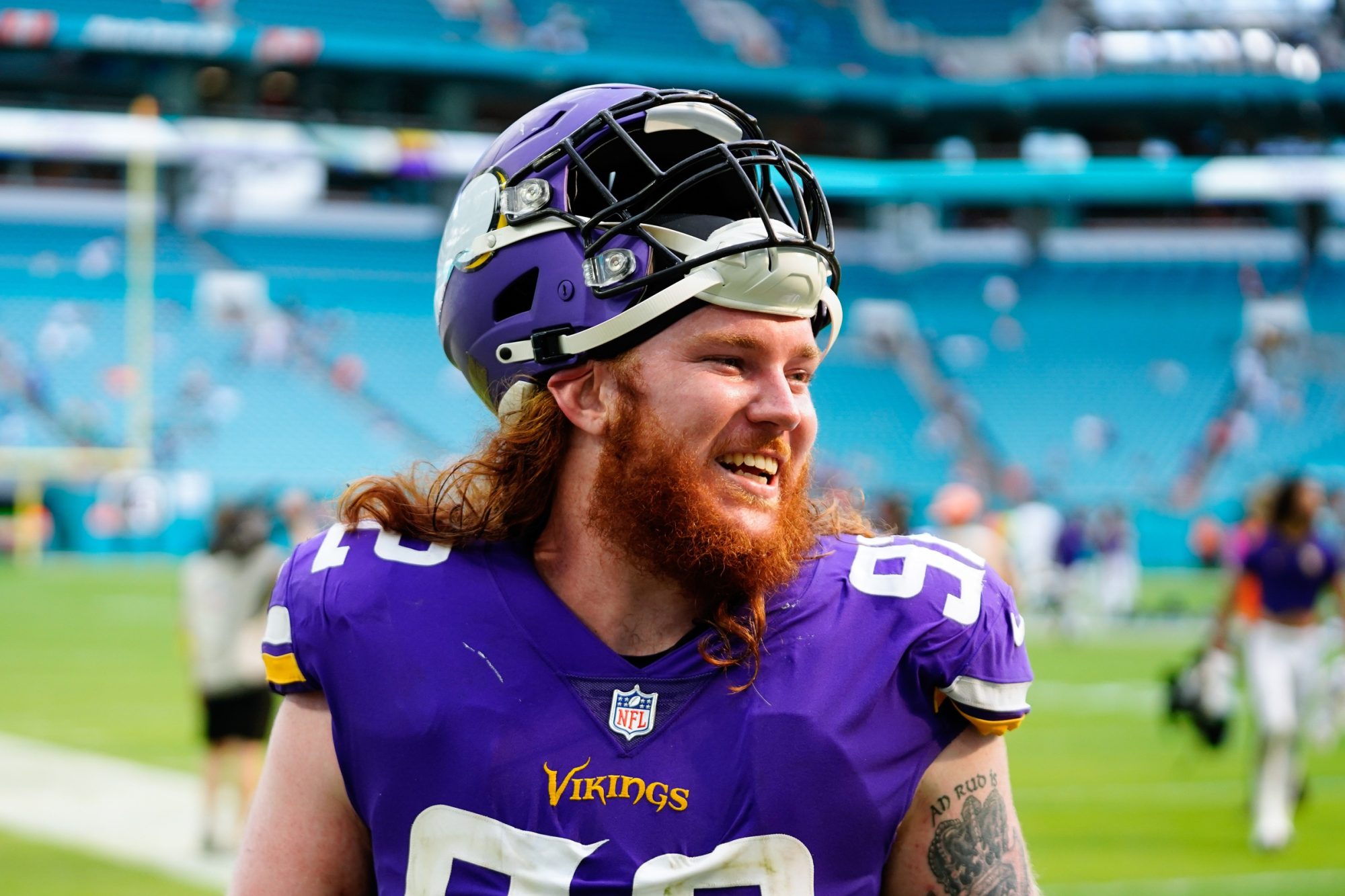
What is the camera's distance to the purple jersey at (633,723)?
5.58 feet

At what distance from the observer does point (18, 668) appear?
41.8ft

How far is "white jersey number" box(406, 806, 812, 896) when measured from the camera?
5.51 feet

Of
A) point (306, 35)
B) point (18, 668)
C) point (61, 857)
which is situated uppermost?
point (306, 35)

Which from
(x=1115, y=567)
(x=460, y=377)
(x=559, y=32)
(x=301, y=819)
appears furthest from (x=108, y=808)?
(x=559, y=32)

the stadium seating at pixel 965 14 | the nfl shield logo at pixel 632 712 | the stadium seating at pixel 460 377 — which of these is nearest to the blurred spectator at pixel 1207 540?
the stadium seating at pixel 460 377

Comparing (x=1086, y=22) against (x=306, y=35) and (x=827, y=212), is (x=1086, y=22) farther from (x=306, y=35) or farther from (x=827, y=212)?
(x=827, y=212)

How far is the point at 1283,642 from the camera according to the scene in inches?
287

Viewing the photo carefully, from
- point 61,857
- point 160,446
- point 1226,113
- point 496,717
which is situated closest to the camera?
point 496,717

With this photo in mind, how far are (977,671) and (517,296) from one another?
72cm

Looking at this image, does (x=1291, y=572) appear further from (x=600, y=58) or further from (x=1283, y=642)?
(x=600, y=58)

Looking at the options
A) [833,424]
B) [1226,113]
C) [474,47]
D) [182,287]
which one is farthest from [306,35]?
[1226,113]

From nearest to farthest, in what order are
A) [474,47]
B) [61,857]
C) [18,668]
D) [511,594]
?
[511,594], [61,857], [18,668], [474,47]

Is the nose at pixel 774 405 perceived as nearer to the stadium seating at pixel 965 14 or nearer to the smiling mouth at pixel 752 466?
the smiling mouth at pixel 752 466

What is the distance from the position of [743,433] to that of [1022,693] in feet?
1.42
